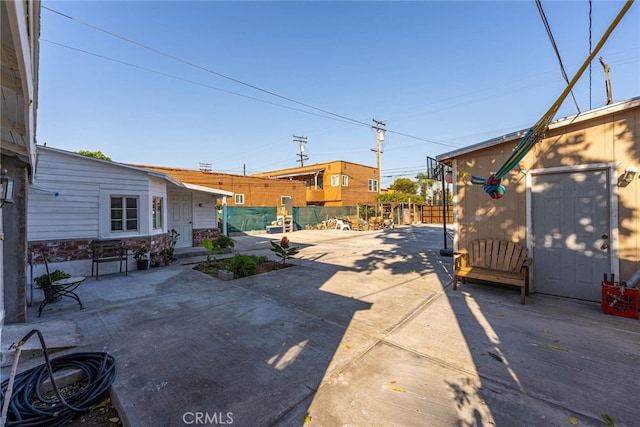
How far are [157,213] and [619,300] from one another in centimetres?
1132

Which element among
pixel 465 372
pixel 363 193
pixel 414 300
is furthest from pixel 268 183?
pixel 465 372

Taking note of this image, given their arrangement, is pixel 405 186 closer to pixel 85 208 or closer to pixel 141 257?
pixel 141 257

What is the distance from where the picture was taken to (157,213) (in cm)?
908

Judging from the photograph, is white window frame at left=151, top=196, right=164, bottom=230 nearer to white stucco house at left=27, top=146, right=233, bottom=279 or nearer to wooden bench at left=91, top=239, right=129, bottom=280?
white stucco house at left=27, top=146, right=233, bottom=279

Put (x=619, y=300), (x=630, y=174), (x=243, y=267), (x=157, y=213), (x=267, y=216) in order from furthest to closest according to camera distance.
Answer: (x=267, y=216), (x=157, y=213), (x=243, y=267), (x=630, y=174), (x=619, y=300)

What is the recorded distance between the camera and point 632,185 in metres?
4.39

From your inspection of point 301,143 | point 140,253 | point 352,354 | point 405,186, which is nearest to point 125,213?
point 140,253

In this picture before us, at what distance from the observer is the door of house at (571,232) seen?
15.4 ft

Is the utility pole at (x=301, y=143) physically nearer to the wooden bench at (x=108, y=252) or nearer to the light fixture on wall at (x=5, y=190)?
the wooden bench at (x=108, y=252)

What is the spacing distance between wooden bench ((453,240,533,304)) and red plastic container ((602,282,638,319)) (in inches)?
40.0
